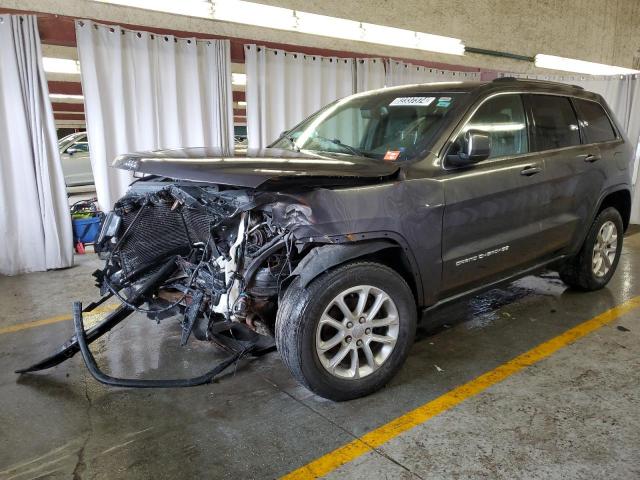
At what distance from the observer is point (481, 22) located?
876 cm

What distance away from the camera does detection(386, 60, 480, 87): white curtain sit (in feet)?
25.7

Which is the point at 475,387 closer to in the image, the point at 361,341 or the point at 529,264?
the point at 361,341

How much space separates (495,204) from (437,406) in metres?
1.35

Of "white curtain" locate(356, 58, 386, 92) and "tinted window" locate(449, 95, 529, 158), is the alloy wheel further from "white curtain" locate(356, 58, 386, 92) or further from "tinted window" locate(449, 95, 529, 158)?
"white curtain" locate(356, 58, 386, 92)

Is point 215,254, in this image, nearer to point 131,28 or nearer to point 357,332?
point 357,332

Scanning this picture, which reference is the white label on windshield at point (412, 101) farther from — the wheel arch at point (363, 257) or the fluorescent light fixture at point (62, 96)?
the fluorescent light fixture at point (62, 96)

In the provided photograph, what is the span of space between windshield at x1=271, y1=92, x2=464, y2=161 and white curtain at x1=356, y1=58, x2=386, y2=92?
374 cm

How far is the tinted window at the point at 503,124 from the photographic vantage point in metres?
3.34

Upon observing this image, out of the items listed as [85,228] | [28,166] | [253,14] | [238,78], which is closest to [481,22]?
[238,78]

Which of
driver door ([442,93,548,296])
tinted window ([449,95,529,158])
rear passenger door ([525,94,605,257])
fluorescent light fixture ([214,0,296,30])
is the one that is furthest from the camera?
fluorescent light fixture ([214,0,296,30])

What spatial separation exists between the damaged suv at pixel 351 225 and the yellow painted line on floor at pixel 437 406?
1.02 ft

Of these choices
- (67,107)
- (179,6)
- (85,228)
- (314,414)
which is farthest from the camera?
(67,107)

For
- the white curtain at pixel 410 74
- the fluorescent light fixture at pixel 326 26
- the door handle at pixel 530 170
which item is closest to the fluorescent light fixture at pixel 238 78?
the fluorescent light fixture at pixel 326 26

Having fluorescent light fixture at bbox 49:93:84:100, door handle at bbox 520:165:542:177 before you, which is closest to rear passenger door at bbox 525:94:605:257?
door handle at bbox 520:165:542:177
